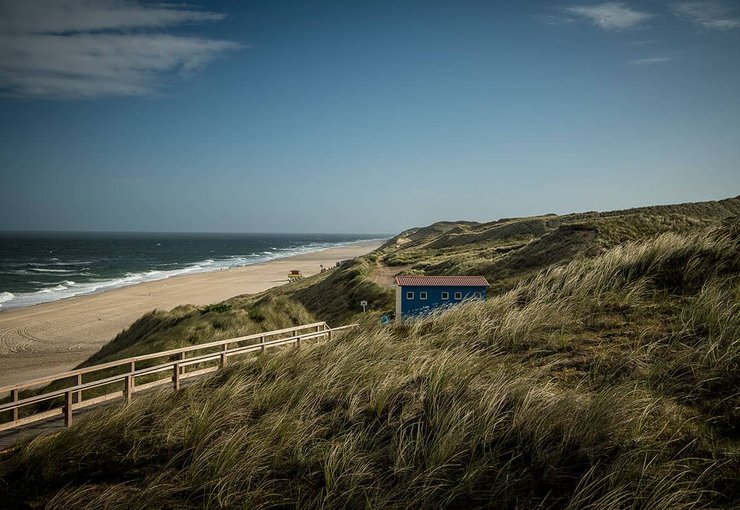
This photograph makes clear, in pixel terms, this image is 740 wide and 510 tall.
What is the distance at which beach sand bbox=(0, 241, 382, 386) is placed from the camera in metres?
26.3

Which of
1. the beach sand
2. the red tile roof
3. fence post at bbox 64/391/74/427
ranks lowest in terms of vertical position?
the beach sand

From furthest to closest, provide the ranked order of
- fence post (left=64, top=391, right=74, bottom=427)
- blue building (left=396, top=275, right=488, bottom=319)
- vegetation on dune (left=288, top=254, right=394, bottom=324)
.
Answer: vegetation on dune (left=288, top=254, right=394, bottom=324), blue building (left=396, top=275, right=488, bottom=319), fence post (left=64, top=391, right=74, bottom=427)

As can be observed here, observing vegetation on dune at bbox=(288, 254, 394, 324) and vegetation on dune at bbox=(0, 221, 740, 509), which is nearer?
vegetation on dune at bbox=(0, 221, 740, 509)

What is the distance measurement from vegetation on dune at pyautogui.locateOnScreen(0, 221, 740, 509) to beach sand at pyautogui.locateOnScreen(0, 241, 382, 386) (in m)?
22.8

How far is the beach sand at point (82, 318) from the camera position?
26328 mm

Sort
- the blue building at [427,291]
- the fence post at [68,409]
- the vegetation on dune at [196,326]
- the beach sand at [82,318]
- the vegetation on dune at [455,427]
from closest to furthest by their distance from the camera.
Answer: the vegetation on dune at [455,427], the fence post at [68,409], the vegetation on dune at [196,326], the blue building at [427,291], the beach sand at [82,318]

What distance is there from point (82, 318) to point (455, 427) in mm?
43672

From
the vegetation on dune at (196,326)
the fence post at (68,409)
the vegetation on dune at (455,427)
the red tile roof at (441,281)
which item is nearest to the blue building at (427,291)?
the red tile roof at (441,281)

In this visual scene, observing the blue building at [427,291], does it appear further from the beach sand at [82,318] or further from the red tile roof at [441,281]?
the beach sand at [82,318]

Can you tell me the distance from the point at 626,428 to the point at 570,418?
0.41 metres

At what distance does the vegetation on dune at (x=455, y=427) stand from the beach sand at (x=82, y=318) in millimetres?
22828

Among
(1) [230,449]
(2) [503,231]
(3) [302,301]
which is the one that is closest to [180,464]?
(1) [230,449]

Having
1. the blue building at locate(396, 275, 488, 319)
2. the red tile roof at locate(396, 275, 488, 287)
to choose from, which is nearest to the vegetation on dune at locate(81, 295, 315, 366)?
the blue building at locate(396, 275, 488, 319)

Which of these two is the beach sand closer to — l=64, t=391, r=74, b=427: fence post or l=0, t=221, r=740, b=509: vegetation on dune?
l=64, t=391, r=74, b=427: fence post
